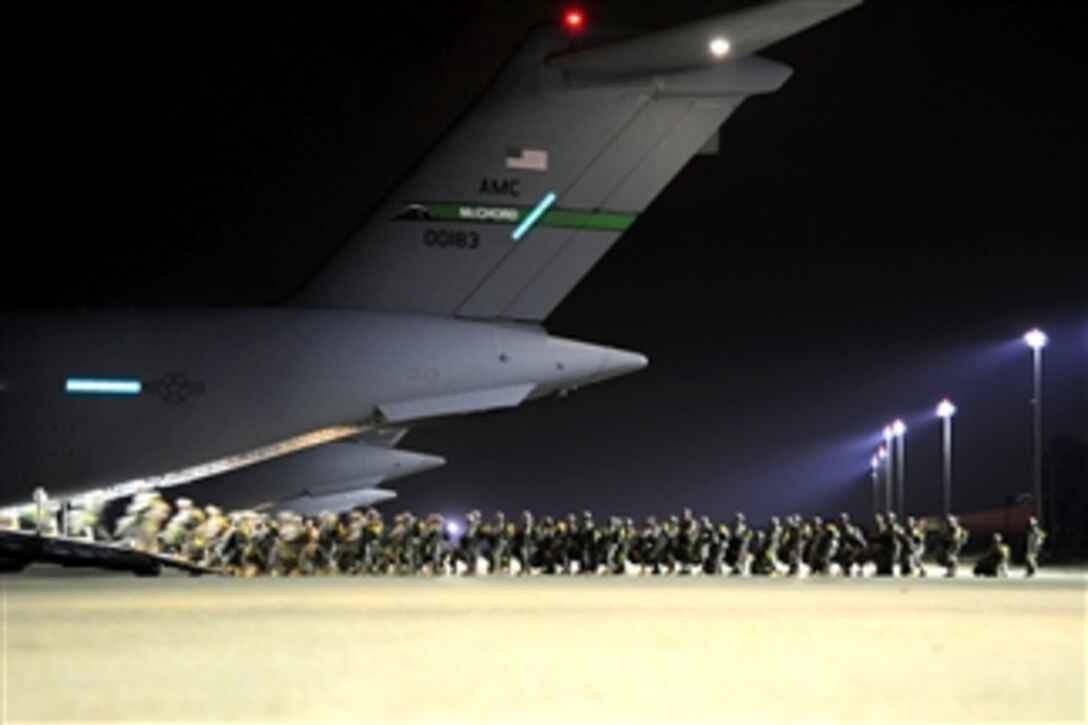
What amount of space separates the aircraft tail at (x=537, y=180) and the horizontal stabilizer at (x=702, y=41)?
0.04 m

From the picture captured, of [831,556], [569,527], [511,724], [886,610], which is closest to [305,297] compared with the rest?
[569,527]

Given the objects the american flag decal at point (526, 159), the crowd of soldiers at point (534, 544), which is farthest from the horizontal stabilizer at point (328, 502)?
the american flag decal at point (526, 159)

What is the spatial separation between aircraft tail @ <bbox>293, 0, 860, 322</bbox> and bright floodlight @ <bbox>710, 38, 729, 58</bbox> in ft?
1.60

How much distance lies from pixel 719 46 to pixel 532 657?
11.7m

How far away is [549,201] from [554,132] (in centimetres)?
78

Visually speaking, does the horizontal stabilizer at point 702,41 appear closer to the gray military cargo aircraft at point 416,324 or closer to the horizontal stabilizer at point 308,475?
the gray military cargo aircraft at point 416,324

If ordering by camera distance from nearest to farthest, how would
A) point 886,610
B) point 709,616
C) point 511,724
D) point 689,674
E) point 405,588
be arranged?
point 511,724
point 689,674
point 709,616
point 886,610
point 405,588

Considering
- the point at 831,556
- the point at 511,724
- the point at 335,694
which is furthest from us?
the point at 831,556

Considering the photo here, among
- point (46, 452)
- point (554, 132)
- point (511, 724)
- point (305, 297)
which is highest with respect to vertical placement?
point (554, 132)

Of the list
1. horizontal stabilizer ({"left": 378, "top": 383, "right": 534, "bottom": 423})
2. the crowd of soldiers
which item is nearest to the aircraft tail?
horizontal stabilizer ({"left": 378, "top": 383, "right": 534, "bottom": 423})

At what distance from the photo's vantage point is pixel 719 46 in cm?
2014

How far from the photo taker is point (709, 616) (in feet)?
43.0

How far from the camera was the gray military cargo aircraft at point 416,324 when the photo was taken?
71.9 feet

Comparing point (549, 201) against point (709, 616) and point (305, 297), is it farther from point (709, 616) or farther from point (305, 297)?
point (709, 616)
